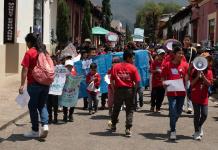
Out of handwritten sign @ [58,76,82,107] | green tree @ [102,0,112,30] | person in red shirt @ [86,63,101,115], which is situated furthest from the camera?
green tree @ [102,0,112,30]

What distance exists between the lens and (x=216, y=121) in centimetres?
1279

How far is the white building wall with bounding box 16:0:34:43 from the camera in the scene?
2217 centimetres

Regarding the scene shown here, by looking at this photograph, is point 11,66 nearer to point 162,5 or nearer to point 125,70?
point 125,70

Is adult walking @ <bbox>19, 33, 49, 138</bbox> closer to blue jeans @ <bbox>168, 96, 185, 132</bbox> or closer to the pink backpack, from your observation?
the pink backpack

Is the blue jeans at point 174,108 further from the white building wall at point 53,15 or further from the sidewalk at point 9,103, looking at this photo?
the white building wall at point 53,15

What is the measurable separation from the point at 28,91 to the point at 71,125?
210 cm

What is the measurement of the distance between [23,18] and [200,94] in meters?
14.1

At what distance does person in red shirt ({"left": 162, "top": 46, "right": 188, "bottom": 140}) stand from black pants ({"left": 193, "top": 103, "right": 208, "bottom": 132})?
0.31 m

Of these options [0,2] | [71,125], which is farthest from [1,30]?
[71,125]

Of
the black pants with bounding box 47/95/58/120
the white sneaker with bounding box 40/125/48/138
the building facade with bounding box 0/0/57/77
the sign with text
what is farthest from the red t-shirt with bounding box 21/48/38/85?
the sign with text

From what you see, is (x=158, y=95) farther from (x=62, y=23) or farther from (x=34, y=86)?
(x=62, y=23)

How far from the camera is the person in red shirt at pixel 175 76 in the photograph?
10.1 meters

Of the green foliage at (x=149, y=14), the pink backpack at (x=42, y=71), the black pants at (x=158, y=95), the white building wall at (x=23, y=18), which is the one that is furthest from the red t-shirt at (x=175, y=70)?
the green foliage at (x=149, y=14)

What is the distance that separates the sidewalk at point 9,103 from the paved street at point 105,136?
0.57 ft
